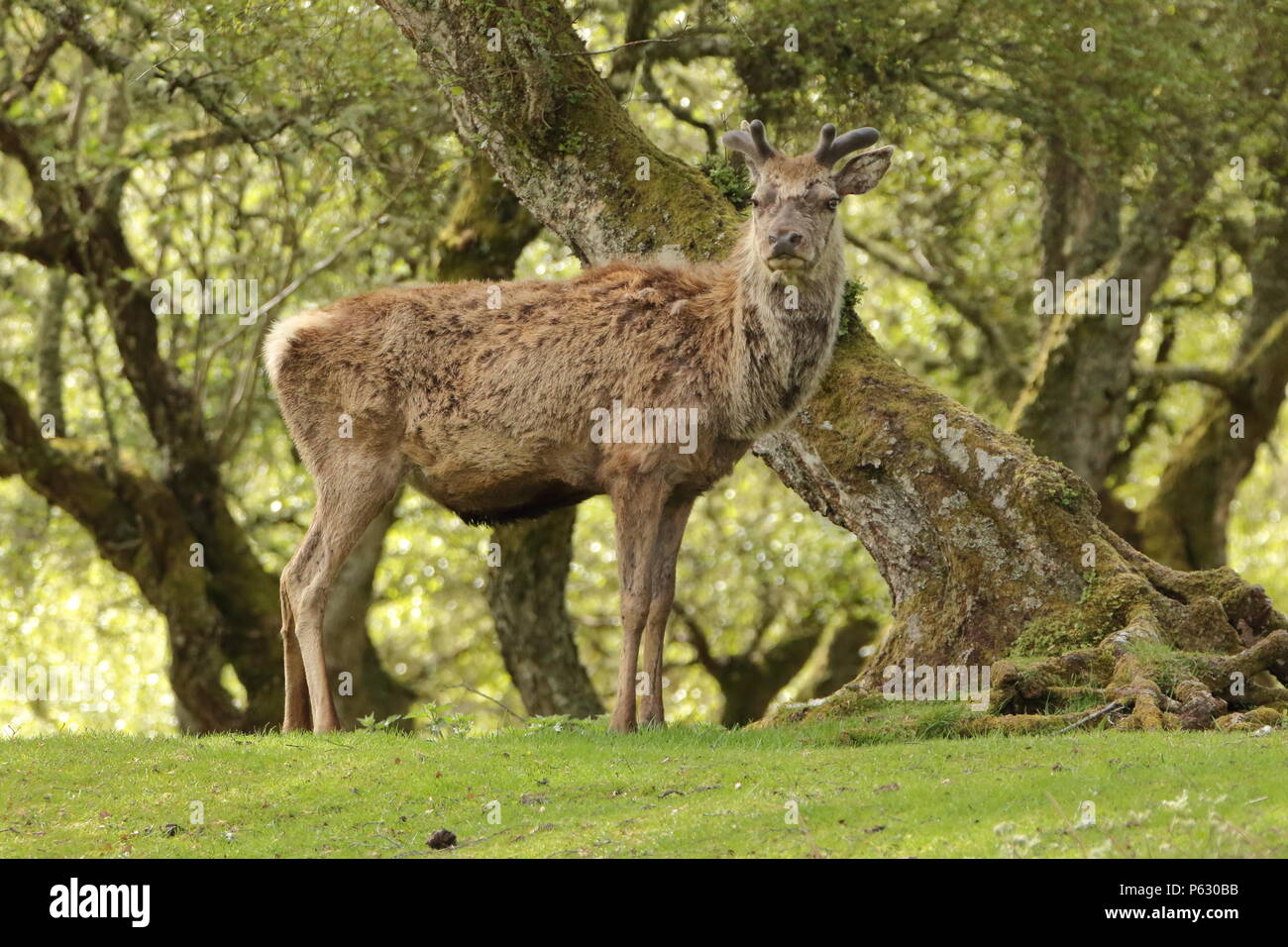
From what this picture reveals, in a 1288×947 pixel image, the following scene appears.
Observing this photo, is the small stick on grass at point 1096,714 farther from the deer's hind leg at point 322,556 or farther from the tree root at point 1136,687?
the deer's hind leg at point 322,556

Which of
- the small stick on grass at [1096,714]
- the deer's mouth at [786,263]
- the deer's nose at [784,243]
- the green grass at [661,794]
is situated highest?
the deer's nose at [784,243]

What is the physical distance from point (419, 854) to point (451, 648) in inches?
794

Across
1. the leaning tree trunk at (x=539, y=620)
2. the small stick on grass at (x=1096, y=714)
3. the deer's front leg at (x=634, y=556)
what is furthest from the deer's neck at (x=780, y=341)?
the leaning tree trunk at (x=539, y=620)

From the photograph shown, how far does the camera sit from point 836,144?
9.84 metres

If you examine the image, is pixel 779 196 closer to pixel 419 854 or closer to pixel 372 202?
pixel 419 854

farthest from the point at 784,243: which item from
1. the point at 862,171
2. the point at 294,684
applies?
the point at 294,684

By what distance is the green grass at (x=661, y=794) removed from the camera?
6.60 m

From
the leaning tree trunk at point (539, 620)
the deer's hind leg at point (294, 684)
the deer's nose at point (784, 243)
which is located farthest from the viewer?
the leaning tree trunk at point (539, 620)

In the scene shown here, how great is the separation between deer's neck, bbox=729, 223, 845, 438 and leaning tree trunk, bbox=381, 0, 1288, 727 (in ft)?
3.22

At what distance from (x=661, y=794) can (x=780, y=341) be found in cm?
330

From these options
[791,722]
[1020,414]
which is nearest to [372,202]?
[1020,414]

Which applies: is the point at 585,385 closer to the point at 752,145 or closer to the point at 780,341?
the point at 780,341

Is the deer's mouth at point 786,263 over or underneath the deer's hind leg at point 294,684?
over

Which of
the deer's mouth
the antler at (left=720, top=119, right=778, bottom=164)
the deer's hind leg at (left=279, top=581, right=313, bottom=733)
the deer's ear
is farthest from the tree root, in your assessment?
the deer's hind leg at (left=279, top=581, right=313, bottom=733)
